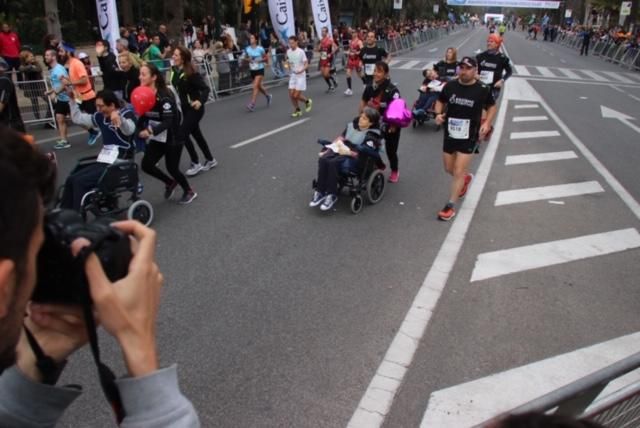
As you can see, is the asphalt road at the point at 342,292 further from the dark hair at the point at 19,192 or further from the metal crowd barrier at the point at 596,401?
the dark hair at the point at 19,192

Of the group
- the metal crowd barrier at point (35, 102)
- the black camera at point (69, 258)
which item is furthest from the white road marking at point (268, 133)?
the black camera at point (69, 258)

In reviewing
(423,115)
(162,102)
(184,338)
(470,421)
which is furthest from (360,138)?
(423,115)

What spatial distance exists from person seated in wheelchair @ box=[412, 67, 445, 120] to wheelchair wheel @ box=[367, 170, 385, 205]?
5.46 metres

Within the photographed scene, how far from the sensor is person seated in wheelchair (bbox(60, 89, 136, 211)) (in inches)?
221

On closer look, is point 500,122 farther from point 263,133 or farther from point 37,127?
point 37,127

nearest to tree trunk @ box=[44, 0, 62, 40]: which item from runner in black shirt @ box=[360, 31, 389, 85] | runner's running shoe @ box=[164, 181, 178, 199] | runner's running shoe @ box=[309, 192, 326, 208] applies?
runner in black shirt @ box=[360, 31, 389, 85]

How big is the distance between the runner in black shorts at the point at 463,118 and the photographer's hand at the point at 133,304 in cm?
558

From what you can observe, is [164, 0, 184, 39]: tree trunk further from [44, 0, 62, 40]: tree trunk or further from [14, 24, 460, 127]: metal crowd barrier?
[44, 0, 62, 40]: tree trunk

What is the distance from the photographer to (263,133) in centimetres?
1090

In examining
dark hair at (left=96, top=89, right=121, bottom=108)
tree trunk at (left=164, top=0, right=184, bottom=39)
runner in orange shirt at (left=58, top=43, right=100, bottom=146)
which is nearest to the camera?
dark hair at (left=96, top=89, right=121, bottom=108)

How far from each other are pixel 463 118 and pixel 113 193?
4199 millimetres

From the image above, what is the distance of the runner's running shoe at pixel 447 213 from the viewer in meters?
6.37

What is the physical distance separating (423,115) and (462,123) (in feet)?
19.1

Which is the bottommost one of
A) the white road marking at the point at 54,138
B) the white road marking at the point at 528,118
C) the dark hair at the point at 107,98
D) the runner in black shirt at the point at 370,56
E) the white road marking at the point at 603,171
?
the white road marking at the point at 603,171
